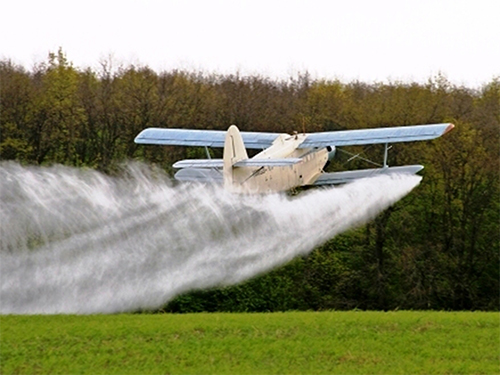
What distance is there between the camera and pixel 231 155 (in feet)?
89.2

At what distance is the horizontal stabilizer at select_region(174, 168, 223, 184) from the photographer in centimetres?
2922

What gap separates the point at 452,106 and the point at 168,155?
1926 cm

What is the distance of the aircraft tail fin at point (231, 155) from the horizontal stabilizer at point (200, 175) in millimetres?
1740

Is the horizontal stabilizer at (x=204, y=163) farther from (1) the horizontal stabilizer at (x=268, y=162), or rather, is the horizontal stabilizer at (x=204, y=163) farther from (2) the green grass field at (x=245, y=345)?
(2) the green grass field at (x=245, y=345)

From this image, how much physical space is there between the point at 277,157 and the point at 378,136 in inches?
168

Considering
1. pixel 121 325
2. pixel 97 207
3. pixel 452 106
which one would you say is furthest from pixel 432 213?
pixel 121 325

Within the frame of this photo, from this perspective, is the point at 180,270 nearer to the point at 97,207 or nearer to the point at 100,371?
the point at 97,207

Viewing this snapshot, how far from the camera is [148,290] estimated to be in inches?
926

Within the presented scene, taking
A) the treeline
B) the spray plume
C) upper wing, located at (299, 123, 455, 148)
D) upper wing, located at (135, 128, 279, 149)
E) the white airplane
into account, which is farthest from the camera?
the treeline

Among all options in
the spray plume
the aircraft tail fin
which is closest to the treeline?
the spray plume

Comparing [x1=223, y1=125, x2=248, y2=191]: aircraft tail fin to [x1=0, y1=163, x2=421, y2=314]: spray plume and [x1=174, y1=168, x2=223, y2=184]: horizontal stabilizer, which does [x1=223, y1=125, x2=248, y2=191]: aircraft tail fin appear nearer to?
[x1=0, y1=163, x2=421, y2=314]: spray plume

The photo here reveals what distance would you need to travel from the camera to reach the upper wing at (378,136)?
31.3 meters

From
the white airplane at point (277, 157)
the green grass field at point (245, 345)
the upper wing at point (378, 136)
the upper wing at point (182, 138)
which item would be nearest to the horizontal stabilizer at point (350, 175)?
the white airplane at point (277, 157)

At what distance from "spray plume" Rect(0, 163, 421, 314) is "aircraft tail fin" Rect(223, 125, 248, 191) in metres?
1.10
